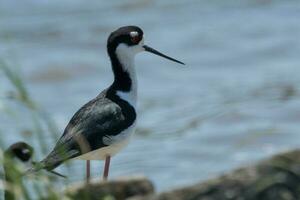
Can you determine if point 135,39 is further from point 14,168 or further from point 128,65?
point 14,168

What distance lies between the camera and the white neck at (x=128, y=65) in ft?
30.4

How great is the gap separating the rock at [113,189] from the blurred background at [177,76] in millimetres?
4022

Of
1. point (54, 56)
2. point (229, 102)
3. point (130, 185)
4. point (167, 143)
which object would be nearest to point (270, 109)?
point (229, 102)

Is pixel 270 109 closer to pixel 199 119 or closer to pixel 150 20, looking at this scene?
pixel 199 119

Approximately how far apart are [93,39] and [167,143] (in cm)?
498

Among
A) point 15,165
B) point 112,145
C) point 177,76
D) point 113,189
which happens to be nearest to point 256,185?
point 113,189

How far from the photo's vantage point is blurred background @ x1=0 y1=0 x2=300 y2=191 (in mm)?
13242

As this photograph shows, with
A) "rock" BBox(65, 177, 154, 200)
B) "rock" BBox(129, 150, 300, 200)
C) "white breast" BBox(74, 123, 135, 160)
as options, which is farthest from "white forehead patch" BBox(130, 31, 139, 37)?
"rock" BBox(129, 150, 300, 200)

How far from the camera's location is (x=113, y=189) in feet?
23.5

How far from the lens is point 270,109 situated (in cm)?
1486

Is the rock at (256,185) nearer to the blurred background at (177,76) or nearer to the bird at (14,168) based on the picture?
the bird at (14,168)

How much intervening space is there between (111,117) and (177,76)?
7553mm

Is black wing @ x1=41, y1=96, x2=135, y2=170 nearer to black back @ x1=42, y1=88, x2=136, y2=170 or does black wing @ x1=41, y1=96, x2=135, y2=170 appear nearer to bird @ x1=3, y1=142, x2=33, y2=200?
black back @ x1=42, y1=88, x2=136, y2=170

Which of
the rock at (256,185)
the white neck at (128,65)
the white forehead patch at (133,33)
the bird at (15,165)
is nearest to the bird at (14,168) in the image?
the bird at (15,165)
